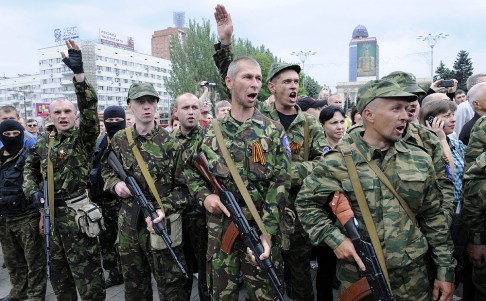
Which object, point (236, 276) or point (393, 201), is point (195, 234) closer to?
point (236, 276)

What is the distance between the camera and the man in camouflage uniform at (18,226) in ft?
14.6

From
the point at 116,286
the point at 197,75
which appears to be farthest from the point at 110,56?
the point at 116,286

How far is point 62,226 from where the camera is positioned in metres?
3.91

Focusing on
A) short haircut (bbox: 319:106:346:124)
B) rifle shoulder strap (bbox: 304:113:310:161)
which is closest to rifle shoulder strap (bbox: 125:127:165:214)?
rifle shoulder strap (bbox: 304:113:310:161)

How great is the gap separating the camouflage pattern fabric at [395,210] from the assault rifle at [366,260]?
11 centimetres

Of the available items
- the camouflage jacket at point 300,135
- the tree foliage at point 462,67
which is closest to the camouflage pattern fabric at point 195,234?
the camouflage jacket at point 300,135

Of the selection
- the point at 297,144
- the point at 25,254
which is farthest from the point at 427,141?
the point at 25,254

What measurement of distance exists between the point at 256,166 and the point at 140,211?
135cm

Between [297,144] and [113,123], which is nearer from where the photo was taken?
[297,144]

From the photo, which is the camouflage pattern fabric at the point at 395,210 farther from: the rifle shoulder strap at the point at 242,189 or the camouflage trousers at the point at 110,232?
the camouflage trousers at the point at 110,232

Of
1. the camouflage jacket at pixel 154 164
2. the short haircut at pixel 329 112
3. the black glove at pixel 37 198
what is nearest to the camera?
the camouflage jacket at pixel 154 164

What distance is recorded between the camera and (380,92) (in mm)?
2318

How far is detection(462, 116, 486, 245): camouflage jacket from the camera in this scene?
2.80m

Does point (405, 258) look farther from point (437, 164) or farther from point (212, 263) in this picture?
point (212, 263)
